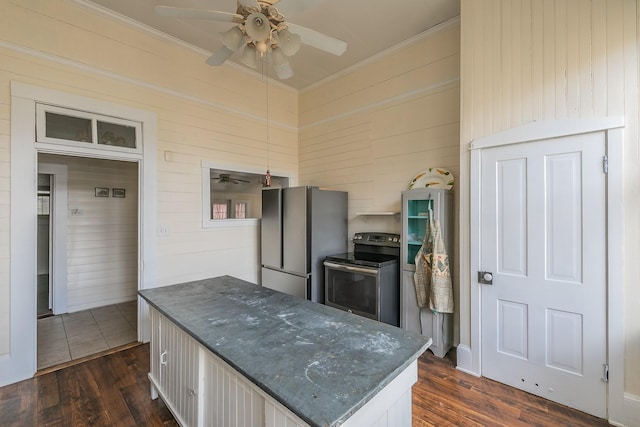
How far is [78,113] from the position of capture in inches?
107

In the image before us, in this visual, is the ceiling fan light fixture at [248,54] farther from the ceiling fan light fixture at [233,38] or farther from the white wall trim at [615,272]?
the white wall trim at [615,272]

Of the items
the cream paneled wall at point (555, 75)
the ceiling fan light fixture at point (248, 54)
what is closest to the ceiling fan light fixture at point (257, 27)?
the ceiling fan light fixture at point (248, 54)

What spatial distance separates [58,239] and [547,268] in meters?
5.78

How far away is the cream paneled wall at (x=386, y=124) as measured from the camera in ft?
10.0

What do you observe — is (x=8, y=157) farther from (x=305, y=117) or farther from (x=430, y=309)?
(x=430, y=309)

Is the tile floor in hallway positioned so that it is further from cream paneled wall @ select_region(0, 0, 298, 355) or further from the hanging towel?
the hanging towel

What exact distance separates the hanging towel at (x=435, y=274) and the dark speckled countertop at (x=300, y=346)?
1.41 m

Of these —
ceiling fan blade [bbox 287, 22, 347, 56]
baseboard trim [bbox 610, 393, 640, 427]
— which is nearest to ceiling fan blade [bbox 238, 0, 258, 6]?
ceiling fan blade [bbox 287, 22, 347, 56]

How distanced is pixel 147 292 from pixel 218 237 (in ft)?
5.48

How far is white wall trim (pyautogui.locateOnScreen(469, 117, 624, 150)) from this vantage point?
1.91 m

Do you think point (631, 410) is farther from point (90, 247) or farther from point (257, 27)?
point (90, 247)

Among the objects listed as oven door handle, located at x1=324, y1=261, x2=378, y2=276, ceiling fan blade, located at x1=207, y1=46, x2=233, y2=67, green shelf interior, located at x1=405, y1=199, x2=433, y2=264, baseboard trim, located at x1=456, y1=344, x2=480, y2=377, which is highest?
ceiling fan blade, located at x1=207, y1=46, x2=233, y2=67

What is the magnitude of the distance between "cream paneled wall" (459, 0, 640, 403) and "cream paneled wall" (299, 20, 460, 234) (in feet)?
1.60

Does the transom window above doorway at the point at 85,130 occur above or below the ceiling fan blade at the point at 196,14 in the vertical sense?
below
